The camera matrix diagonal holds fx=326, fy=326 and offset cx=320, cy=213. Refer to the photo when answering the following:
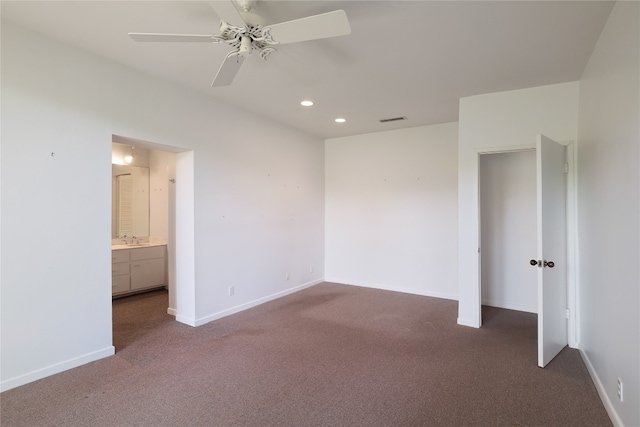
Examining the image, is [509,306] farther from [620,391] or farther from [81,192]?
[81,192]

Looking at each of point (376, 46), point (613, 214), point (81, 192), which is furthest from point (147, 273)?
point (613, 214)

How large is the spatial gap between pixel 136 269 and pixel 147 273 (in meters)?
0.19

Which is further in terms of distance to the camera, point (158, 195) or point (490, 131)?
point (158, 195)

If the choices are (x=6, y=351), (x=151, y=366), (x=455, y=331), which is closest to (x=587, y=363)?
(x=455, y=331)

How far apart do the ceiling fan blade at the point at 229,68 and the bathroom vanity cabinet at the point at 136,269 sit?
3.61 m

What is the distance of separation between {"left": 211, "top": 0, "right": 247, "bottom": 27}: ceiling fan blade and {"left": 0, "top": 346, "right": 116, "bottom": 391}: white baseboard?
2.95 metres

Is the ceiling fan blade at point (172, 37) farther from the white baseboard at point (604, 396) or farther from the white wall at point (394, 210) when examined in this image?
the white wall at point (394, 210)

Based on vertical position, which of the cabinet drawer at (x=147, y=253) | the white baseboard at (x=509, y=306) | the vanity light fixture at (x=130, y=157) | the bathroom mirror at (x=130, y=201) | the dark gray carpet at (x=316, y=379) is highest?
the vanity light fixture at (x=130, y=157)

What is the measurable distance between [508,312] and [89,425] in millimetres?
4583

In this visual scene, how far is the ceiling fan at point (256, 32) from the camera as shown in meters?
1.76

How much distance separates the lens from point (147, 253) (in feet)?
17.5

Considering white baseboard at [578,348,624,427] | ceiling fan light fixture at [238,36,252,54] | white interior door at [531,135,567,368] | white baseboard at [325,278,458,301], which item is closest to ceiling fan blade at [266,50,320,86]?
ceiling fan light fixture at [238,36,252,54]


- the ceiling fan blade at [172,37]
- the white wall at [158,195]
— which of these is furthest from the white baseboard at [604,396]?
the white wall at [158,195]

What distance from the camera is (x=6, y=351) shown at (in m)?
2.40
